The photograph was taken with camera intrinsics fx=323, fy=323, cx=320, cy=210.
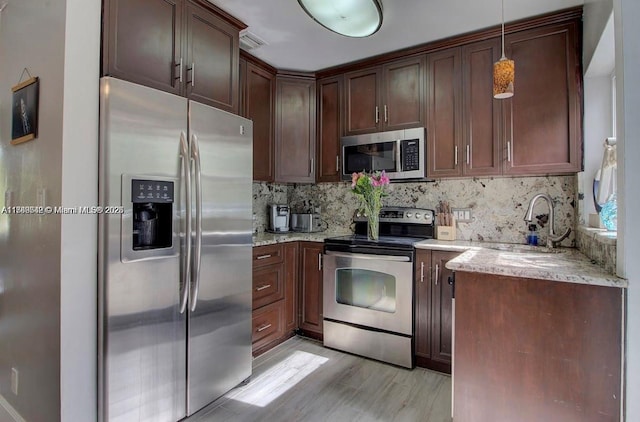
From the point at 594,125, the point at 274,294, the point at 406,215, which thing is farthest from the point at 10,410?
the point at 594,125

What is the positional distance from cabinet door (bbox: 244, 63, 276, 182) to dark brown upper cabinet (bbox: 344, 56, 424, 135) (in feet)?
2.37

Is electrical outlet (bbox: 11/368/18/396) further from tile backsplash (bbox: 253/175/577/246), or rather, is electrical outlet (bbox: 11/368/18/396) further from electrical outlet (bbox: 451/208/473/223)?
electrical outlet (bbox: 451/208/473/223)

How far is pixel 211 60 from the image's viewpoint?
2.11 m

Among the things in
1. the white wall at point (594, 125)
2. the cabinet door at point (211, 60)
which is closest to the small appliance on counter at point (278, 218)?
the cabinet door at point (211, 60)

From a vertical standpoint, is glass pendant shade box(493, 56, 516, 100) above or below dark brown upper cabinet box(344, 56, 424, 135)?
below

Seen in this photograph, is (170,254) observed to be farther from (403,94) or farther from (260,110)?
(403,94)

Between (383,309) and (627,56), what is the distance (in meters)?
2.00

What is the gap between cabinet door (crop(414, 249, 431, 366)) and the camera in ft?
7.86

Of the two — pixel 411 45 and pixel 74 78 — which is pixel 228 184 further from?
pixel 411 45

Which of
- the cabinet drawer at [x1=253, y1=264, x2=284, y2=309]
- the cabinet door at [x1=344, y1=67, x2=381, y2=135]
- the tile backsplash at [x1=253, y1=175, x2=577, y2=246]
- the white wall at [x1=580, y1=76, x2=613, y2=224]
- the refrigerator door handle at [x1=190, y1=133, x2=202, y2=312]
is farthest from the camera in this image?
the cabinet door at [x1=344, y1=67, x2=381, y2=135]

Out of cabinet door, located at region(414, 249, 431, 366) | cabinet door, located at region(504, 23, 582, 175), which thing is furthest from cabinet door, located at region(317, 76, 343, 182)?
cabinet door, located at region(504, 23, 582, 175)

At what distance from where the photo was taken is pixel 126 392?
1565mm

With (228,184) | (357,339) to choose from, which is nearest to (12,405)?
(228,184)

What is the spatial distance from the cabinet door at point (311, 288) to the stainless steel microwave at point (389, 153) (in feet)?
2.53
